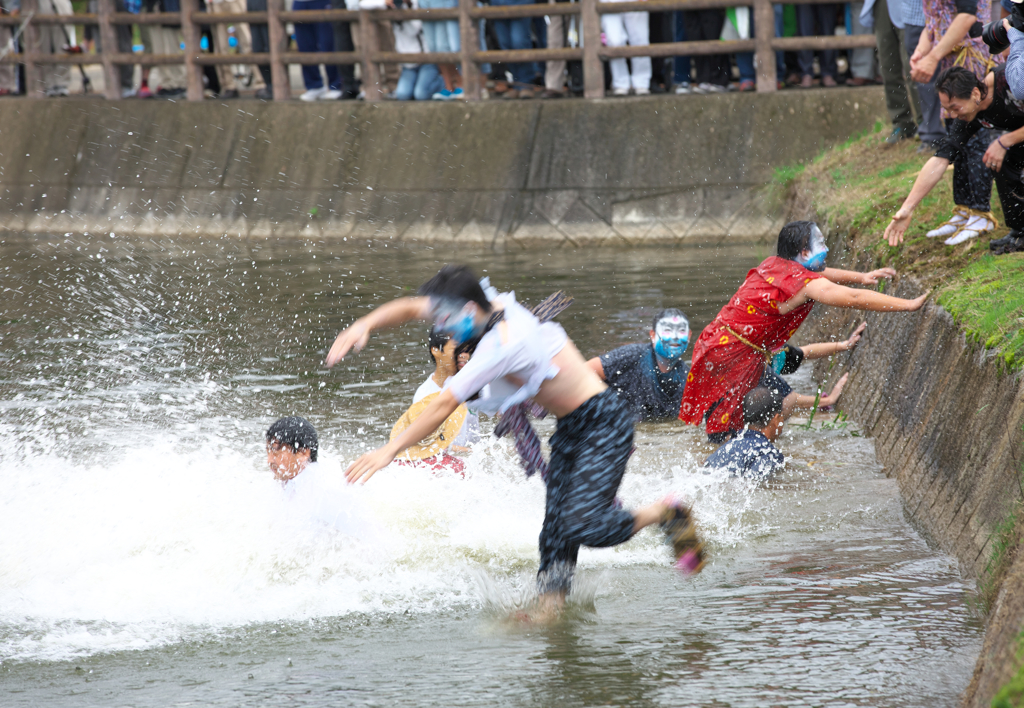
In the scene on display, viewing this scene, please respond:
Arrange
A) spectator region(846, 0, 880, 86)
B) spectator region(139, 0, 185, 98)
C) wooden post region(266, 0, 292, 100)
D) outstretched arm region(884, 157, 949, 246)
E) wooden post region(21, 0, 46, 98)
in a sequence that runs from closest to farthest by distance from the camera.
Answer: outstretched arm region(884, 157, 949, 246)
spectator region(846, 0, 880, 86)
wooden post region(266, 0, 292, 100)
spectator region(139, 0, 185, 98)
wooden post region(21, 0, 46, 98)

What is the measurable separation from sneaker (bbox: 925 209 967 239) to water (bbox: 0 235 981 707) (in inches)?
52.7

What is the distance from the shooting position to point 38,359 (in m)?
9.42

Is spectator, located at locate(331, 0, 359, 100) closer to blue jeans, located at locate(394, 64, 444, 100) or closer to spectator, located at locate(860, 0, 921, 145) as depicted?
blue jeans, located at locate(394, 64, 444, 100)

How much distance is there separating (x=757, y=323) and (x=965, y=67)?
239 centimetres

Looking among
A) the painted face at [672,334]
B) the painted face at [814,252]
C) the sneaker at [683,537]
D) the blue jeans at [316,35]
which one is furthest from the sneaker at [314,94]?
the sneaker at [683,537]

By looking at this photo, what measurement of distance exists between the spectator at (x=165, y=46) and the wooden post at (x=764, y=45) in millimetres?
8180

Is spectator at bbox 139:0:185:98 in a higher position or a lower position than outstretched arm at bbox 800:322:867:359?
higher

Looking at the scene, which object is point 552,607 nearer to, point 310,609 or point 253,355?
point 310,609

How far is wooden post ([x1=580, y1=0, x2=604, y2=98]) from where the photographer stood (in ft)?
46.2

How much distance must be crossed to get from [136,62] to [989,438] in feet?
48.7

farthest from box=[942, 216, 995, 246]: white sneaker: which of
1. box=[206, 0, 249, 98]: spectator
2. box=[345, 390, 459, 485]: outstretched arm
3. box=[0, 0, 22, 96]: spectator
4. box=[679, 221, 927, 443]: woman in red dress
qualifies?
box=[0, 0, 22, 96]: spectator

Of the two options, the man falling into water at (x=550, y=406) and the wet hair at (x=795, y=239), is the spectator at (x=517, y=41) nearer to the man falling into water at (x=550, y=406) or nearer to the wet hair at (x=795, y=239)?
the wet hair at (x=795, y=239)

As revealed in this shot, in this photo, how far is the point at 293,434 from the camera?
5223 mm

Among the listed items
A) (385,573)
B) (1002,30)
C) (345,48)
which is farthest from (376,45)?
(385,573)
